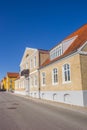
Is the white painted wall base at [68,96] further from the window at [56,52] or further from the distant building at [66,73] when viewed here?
the window at [56,52]

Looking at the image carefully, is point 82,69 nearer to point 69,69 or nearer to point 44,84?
point 69,69

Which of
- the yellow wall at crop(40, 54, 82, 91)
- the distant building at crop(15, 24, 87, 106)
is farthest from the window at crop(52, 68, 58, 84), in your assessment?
the yellow wall at crop(40, 54, 82, 91)

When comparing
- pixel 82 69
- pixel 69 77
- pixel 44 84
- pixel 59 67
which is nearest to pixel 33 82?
pixel 44 84

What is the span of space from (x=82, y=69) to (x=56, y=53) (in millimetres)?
8002

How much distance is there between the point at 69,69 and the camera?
17000mm

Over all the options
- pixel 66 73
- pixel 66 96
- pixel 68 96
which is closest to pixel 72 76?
pixel 66 73

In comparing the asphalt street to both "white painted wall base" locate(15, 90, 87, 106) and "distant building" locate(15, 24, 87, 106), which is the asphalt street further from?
"distant building" locate(15, 24, 87, 106)

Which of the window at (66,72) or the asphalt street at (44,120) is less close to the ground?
the window at (66,72)

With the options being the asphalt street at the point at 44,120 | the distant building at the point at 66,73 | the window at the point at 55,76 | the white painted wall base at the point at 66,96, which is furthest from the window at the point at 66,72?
the asphalt street at the point at 44,120

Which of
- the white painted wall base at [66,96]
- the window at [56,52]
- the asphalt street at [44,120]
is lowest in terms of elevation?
the asphalt street at [44,120]

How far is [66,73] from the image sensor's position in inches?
696

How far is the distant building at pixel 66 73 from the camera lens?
49.6ft

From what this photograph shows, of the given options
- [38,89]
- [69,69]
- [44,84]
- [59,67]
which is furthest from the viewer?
[38,89]

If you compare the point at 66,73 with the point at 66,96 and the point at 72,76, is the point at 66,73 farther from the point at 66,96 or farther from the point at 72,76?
the point at 66,96
